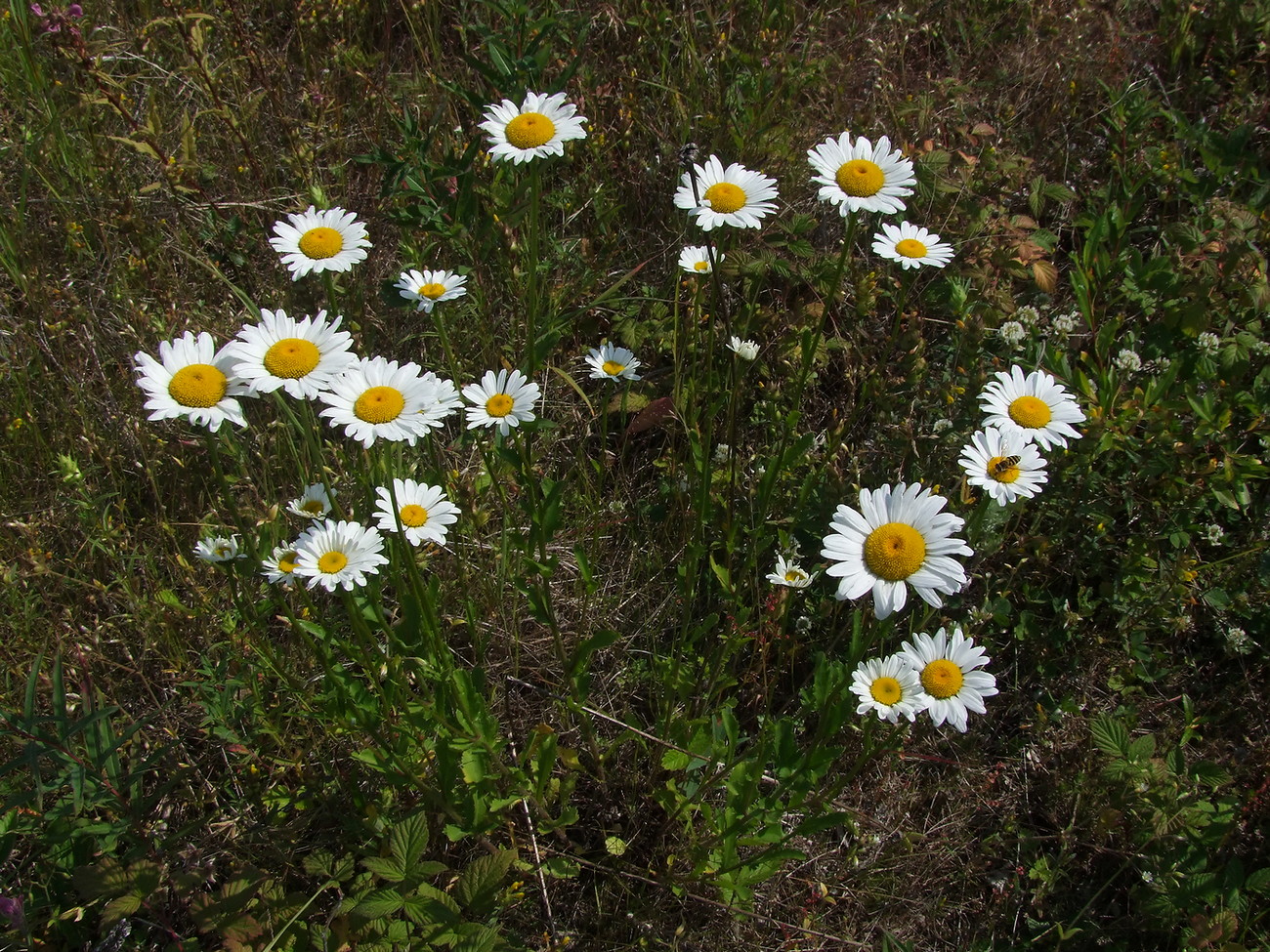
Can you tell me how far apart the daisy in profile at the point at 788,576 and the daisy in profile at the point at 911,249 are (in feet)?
2.90

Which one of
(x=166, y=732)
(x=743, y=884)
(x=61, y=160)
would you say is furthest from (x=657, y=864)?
(x=61, y=160)

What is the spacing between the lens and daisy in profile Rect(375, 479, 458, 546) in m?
2.06

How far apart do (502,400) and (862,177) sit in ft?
3.47

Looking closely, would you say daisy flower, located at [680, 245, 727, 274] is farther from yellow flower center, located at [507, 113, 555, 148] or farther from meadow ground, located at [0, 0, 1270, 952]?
yellow flower center, located at [507, 113, 555, 148]

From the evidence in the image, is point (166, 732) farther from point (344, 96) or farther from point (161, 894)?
point (344, 96)

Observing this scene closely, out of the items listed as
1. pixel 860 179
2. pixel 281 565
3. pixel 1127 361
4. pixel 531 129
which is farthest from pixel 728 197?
pixel 1127 361

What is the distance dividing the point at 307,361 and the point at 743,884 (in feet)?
5.06

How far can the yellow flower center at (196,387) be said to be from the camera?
5.49 ft

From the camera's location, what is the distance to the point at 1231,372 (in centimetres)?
283

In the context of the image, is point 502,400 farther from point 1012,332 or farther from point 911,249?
point 1012,332

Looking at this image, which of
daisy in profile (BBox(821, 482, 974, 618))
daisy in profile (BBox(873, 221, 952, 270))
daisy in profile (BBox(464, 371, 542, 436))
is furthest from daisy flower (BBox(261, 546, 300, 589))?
daisy in profile (BBox(873, 221, 952, 270))

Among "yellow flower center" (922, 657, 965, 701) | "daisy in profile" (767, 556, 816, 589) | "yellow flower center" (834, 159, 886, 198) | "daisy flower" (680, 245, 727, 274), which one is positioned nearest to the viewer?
"yellow flower center" (922, 657, 965, 701)

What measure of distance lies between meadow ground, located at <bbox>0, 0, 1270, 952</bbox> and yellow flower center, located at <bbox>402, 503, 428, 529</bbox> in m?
0.03

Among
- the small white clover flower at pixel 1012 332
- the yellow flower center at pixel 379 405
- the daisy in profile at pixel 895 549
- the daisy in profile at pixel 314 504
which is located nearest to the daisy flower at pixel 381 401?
the yellow flower center at pixel 379 405
